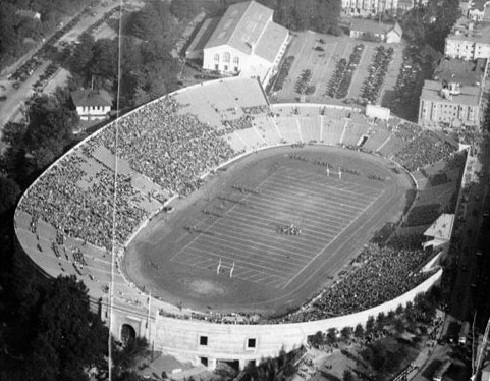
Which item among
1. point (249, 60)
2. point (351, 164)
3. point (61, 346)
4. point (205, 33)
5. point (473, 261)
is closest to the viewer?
point (61, 346)

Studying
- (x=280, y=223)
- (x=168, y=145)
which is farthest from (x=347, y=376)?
(x=168, y=145)

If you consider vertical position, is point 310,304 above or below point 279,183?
below

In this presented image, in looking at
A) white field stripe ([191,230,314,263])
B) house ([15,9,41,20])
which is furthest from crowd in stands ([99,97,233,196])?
house ([15,9,41,20])

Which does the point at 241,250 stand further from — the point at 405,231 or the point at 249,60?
the point at 249,60

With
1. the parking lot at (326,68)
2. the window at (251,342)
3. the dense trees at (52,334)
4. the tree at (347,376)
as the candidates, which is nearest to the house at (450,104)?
the parking lot at (326,68)

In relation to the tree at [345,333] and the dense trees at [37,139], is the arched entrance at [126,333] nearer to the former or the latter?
the tree at [345,333]

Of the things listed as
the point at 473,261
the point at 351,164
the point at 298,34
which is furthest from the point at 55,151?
the point at 298,34

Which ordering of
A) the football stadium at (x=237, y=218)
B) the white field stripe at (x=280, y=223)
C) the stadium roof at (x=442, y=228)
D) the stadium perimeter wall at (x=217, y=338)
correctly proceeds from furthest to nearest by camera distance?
the white field stripe at (x=280, y=223) → the stadium roof at (x=442, y=228) → the football stadium at (x=237, y=218) → the stadium perimeter wall at (x=217, y=338)
